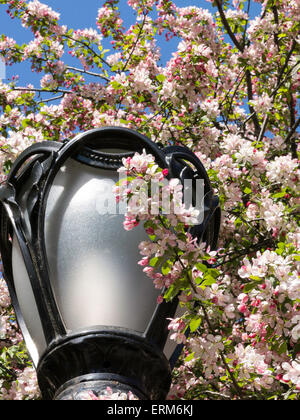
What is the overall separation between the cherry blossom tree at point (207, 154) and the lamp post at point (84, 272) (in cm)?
9

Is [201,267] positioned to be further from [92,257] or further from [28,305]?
[28,305]

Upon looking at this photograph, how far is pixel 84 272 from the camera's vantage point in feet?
4.38

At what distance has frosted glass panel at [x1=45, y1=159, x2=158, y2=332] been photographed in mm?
1299

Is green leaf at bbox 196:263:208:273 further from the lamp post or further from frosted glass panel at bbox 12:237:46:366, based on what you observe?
frosted glass panel at bbox 12:237:46:366

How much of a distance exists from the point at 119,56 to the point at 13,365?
4.01 metres

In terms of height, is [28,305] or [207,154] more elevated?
[207,154]

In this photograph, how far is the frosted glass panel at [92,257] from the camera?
4.26 feet

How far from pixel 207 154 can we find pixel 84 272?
3475mm

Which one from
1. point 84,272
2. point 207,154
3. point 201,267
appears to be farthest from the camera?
point 207,154

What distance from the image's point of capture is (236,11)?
6293 millimetres

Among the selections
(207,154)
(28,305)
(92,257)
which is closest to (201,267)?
(92,257)

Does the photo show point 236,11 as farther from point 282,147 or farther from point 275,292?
point 275,292

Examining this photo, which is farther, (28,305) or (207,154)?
(207,154)

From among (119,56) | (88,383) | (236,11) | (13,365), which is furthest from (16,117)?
(88,383)
